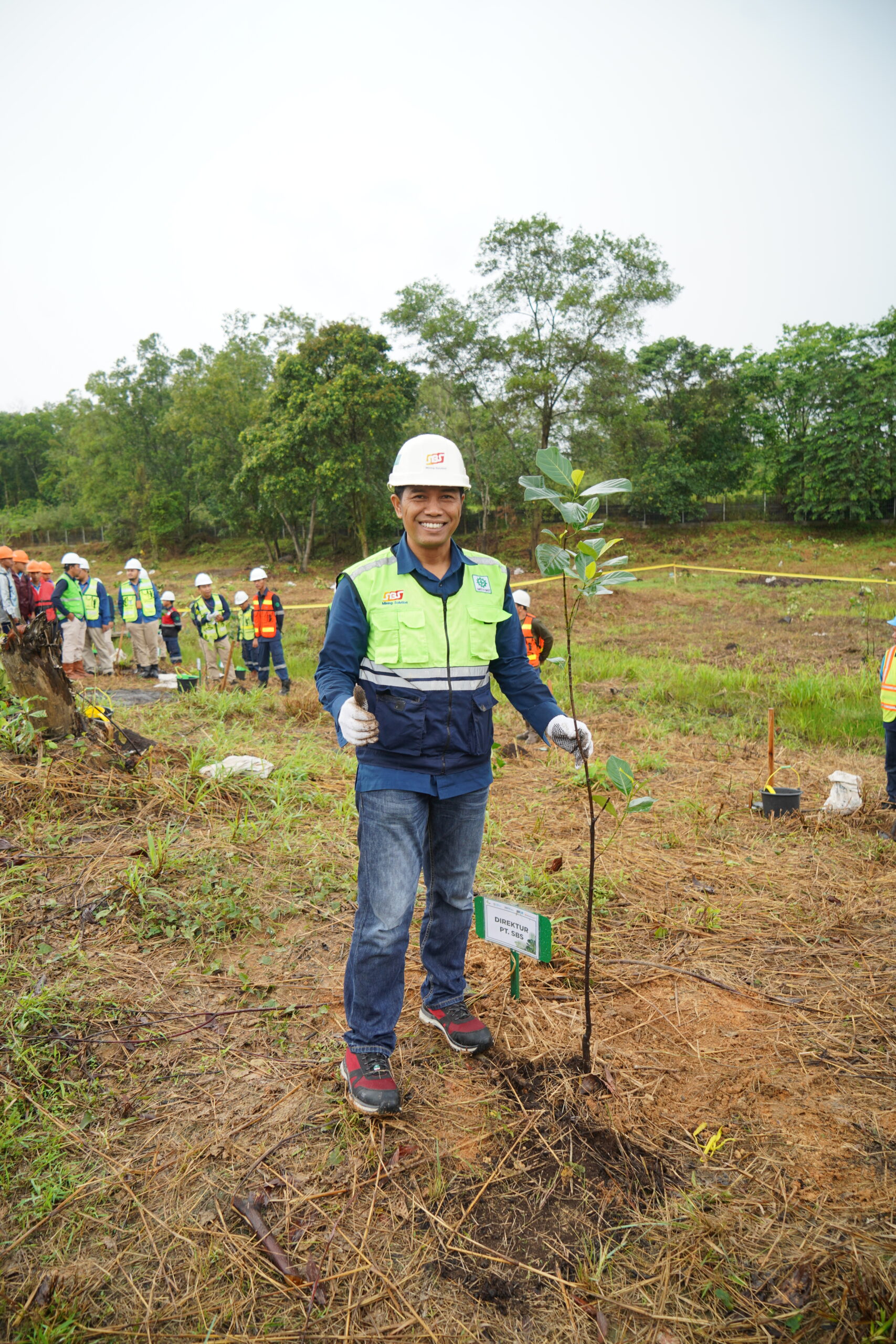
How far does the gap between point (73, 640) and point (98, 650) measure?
0.80 metres

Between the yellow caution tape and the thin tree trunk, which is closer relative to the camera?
the yellow caution tape

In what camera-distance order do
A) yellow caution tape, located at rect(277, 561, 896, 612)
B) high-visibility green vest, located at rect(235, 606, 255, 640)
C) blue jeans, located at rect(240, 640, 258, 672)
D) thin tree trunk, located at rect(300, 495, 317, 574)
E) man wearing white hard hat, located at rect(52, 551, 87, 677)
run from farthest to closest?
thin tree trunk, located at rect(300, 495, 317, 574)
yellow caution tape, located at rect(277, 561, 896, 612)
man wearing white hard hat, located at rect(52, 551, 87, 677)
blue jeans, located at rect(240, 640, 258, 672)
high-visibility green vest, located at rect(235, 606, 255, 640)

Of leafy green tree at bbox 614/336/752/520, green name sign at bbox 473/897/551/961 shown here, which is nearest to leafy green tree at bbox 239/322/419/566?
leafy green tree at bbox 614/336/752/520

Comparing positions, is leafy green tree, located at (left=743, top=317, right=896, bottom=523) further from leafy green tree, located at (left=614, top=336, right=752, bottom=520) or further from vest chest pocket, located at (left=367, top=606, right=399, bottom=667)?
vest chest pocket, located at (left=367, top=606, right=399, bottom=667)

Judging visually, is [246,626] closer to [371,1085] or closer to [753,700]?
[753,700]

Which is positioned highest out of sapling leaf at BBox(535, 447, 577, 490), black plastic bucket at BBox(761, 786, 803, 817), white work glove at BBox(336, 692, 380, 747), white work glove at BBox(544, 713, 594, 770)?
sapling leaf at BBox(535, 447, 577, 490)

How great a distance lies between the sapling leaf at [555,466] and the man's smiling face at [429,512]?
12.4 inches

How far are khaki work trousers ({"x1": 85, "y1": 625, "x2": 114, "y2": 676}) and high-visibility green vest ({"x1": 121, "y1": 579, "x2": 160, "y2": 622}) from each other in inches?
19.7

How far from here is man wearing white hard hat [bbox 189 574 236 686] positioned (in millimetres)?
9969

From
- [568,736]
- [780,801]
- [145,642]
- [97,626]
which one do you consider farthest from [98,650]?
[568,736]

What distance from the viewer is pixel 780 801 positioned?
4574mm

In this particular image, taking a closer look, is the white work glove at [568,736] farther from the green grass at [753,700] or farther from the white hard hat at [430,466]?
the green grass at [753,700]

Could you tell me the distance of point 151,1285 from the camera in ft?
5.57

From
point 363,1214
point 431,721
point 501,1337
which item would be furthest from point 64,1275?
point 431,721
